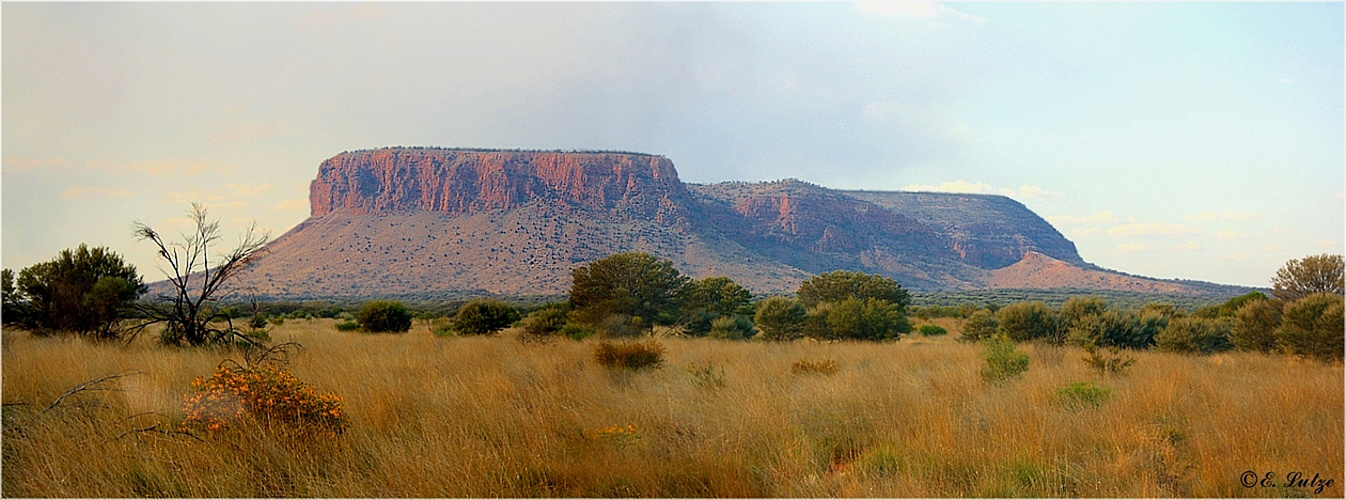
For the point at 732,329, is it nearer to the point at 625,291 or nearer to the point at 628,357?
the point at 625,291

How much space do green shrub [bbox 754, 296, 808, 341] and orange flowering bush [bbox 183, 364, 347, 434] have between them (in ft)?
52.7

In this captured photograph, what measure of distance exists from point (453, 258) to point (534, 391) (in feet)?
236

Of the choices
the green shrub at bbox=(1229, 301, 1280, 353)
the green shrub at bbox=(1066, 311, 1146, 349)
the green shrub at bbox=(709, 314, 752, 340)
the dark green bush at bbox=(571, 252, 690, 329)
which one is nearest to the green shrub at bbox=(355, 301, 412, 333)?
the dark green bush at bbox=(571, 252, 690, 329)

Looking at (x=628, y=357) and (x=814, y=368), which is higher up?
(x=628, y=357)

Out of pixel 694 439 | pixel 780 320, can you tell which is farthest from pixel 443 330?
pixel 694 439

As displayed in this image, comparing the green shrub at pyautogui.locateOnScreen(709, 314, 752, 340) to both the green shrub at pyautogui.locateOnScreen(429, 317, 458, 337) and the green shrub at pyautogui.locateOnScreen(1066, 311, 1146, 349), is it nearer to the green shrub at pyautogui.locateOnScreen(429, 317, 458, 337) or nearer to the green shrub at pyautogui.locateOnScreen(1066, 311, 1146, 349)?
the green shrub at pyautogui.locateOnScreen(429, 317, 458, 337)

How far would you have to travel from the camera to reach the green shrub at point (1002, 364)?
32.4 ft

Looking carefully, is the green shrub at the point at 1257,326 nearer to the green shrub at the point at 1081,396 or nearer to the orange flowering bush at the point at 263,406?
the green shrub at the point at 1081,396

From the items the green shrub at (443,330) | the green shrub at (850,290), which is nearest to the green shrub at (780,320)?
the green shrub at (850,290)

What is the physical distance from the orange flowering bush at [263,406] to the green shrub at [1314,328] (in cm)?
1505

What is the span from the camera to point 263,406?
242 inches

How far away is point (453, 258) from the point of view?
7719 cm

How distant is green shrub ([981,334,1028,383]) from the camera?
32.4ft

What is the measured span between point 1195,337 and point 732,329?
1111cm
